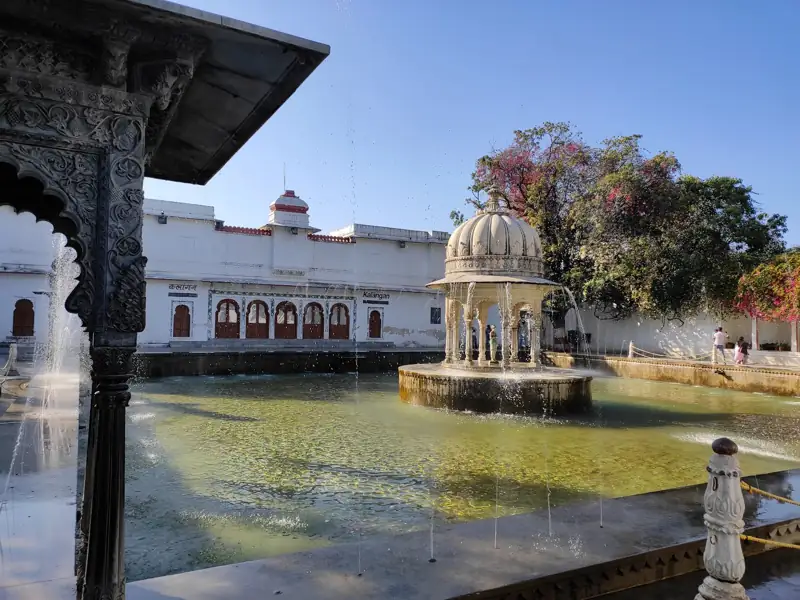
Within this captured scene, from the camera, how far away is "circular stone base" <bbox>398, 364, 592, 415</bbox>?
11500mm

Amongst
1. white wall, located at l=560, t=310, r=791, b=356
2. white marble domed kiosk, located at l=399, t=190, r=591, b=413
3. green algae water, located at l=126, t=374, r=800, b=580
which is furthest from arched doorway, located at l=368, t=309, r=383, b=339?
green algae water, located at l=126, t=374, r=800, b=580

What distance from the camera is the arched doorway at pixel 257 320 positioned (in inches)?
1072

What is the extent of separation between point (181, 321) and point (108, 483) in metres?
24.3

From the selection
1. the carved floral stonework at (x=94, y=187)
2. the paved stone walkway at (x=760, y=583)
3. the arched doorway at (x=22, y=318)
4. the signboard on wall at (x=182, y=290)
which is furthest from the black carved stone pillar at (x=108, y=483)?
the arched doorway at (x=22, y=318)

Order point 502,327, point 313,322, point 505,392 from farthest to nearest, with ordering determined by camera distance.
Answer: point 313,322 < point 502,327 < point 505,392

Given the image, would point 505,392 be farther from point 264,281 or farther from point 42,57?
point 264,281

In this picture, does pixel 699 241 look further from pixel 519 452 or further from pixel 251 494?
pixel 251 494

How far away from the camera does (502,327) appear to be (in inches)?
551

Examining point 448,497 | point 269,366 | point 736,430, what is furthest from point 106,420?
point 269,366

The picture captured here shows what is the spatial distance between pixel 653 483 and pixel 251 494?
179 inches

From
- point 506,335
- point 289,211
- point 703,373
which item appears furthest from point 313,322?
point 703,373

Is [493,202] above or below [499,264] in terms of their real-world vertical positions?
above

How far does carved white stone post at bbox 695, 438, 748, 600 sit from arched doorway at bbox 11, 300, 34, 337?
26.1 m

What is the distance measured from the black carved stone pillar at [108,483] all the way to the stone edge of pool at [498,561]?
13.6 inches
